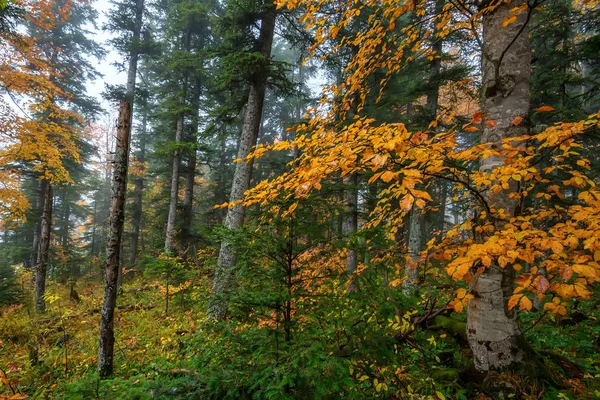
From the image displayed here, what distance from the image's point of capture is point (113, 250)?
488 centimetres

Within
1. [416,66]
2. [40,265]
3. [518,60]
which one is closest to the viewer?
[518,60]

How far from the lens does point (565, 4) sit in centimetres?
852

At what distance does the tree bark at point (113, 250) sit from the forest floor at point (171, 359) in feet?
1.31

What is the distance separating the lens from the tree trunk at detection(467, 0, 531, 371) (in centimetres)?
279

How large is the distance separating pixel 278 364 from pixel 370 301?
3.95 feet

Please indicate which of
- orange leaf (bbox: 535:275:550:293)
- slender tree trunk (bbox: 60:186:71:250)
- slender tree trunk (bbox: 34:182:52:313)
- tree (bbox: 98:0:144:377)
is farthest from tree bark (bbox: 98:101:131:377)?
slender tree trunk (bbox: 60:186:71:250)

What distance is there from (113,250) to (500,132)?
21.2 feet

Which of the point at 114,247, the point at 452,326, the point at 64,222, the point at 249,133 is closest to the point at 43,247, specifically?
the point at 114,247

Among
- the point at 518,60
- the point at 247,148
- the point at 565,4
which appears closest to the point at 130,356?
the point at 247,148

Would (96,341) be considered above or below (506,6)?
below

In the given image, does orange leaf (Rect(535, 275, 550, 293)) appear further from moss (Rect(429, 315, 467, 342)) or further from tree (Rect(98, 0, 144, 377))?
tree (Rect(98, 0, 144, 377))

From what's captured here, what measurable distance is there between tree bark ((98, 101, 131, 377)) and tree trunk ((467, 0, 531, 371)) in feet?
19.4

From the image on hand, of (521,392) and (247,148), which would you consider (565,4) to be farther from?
(521,392)

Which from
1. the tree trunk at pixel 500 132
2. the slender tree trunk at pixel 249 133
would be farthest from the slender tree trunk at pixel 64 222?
the tree trunk at pixel 500 132
